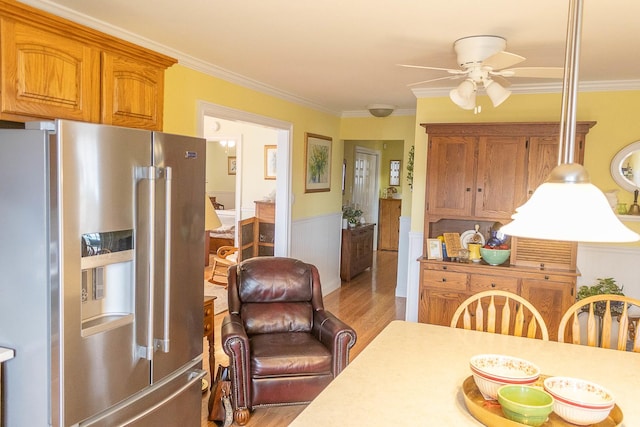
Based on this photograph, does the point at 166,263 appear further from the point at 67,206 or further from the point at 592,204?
the point at 592,204

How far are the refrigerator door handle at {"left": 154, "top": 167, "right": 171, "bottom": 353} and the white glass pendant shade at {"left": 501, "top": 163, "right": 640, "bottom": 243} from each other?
161 cm

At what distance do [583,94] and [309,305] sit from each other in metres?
2.97

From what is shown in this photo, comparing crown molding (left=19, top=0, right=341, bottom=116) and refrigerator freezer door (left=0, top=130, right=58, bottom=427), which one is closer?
refrigerator freezer door (left=0, top=130, right=58, bottom=427)

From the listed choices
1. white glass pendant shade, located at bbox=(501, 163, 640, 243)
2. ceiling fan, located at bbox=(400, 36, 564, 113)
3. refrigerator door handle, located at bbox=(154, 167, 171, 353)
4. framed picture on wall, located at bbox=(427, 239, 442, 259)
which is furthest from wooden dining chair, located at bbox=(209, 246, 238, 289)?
white glass pendant shade, located at bbox=(501, 163, 640, 243)

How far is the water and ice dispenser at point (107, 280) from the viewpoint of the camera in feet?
6.48

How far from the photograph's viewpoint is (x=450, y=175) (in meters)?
4.24

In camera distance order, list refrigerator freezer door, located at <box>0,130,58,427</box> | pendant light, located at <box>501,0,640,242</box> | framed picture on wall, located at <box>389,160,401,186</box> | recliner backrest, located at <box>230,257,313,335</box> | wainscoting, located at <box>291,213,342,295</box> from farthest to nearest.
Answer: framed picture on wall, located at <box>389,160,401,186</box>
wainscoting, located at <box>291,213,342,295</box>
recliner backrest, located at <box>230,257,313,335</box>
refrigerator freezer door, located at <box>0,130,58,427</box>
pendant light, located at <box>501,0,640,242</box>

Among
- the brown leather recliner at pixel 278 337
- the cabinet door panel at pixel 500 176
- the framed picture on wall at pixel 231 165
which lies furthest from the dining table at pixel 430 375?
the framed picture on wall at pixel 231 165

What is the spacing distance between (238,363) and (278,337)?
1.43 feet

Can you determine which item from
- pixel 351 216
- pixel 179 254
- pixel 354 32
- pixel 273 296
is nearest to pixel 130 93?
pixel 179 254

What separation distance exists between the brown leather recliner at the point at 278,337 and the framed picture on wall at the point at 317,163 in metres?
2.15

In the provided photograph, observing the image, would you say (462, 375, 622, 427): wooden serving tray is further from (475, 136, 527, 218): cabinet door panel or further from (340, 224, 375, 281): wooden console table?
(340, 224, 375, 281): wooden console table

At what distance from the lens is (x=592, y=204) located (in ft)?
3.74

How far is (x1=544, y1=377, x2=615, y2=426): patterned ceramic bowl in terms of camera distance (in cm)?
140
